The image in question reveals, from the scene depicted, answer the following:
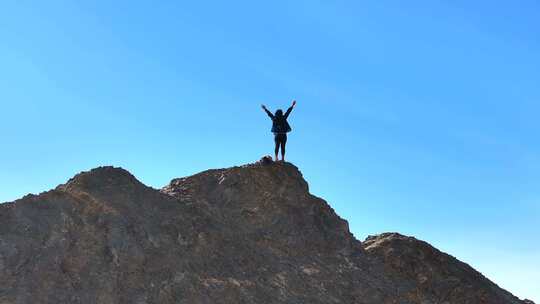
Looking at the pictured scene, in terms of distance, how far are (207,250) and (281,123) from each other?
19.3 ft

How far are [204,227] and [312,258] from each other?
344cm

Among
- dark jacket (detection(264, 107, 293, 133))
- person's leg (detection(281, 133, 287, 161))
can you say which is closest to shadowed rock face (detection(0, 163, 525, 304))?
person's leg (detection(281, 133, 287, 161))

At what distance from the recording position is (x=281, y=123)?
22609 mm

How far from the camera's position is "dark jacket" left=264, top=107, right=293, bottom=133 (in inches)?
887

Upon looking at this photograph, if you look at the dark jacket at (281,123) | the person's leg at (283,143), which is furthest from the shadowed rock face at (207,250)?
the dark jacket at (281,123)

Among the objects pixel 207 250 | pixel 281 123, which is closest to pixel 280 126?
pixel 281 123

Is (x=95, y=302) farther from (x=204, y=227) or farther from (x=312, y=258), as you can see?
(x=312, y=258)

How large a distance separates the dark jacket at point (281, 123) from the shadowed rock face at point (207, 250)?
120 centimetres

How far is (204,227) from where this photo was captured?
63.5 ft

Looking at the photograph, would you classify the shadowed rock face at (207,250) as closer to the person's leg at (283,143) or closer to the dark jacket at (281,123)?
the person's leg at (283,143)

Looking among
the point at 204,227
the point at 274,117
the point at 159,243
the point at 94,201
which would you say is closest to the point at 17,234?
the point at 94,201

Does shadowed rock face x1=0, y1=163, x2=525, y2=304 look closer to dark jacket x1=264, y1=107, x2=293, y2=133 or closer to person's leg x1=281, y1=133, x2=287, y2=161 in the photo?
person's leg x1=281, y1=133, x2=287, y2=161

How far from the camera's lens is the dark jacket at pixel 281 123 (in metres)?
22.5

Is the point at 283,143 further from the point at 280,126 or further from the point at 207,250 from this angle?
the point at 207,250
